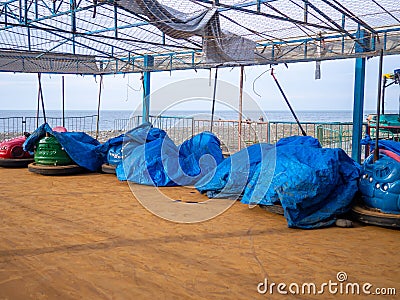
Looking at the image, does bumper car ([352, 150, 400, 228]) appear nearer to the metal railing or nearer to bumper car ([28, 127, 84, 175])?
bumper car ([28, 127, 84, 175])

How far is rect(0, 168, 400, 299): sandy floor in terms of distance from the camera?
9.60 feet

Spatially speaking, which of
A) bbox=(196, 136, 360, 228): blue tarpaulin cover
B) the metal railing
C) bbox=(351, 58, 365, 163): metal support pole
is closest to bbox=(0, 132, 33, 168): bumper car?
the metal railing

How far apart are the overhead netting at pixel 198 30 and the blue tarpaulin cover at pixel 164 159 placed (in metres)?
1.77

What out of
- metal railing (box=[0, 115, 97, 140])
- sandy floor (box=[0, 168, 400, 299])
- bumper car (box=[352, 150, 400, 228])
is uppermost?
metal railing (box=[0, 115, 97, 140])

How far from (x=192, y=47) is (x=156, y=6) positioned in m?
3.51

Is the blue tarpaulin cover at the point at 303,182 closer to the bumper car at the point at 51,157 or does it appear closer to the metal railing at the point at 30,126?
the bumper car at the point at 51,157

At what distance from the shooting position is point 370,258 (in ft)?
11.8

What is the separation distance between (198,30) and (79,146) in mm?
3233

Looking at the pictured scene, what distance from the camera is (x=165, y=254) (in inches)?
143

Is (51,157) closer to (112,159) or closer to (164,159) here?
(112,159)

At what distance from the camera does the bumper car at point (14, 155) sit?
8719 millimetres

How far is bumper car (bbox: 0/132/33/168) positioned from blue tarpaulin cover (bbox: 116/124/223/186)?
8.38ft


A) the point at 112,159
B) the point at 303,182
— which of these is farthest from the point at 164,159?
the point at 303,182

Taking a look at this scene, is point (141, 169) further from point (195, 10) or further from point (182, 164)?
point (195, 10)
